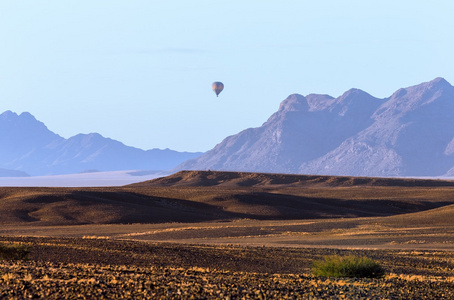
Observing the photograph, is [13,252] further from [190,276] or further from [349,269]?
[349,269]

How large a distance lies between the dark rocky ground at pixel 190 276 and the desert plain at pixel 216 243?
33 mm

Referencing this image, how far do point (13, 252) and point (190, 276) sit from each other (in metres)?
6.64

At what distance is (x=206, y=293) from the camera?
13023 millimetres

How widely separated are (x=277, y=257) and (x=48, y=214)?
127ft

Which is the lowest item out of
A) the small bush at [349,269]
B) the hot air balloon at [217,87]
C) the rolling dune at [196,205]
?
the small bush at [349,269]

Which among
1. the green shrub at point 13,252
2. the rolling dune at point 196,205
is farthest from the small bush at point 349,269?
the rolling dune at point 196,205

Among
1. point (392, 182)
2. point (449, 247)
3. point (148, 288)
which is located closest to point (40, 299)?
point (148, 288)

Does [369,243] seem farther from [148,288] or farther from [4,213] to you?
[4,213]

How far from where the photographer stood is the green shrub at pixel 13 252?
20859 millimetres

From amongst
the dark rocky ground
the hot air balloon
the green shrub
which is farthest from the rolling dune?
the hot air balloon

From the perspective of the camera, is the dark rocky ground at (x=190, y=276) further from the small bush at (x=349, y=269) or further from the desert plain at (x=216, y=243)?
the small bush at (x=349, y=269)

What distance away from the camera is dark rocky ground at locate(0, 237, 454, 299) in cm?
1286

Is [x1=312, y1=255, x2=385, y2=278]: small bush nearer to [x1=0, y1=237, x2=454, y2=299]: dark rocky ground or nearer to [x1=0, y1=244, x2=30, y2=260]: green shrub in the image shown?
[x1=0, y1=237, x2=454, y2=299]: dark rocky ground

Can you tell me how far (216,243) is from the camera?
116ft
